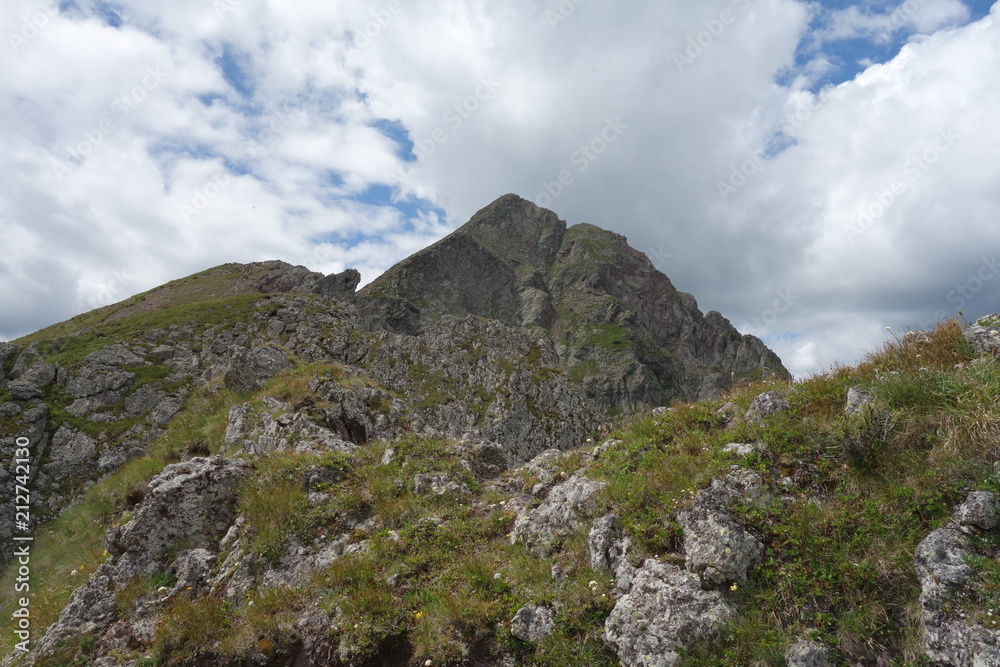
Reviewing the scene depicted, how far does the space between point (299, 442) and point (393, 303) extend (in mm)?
176756

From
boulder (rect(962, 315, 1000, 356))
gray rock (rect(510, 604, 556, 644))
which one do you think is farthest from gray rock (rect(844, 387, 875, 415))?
gray rock (rect(510, 604, 556, 644))

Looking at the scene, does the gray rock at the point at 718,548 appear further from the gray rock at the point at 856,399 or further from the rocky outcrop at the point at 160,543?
the rocky outcrop at the point at 160,543

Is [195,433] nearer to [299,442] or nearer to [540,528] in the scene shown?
[299,442]

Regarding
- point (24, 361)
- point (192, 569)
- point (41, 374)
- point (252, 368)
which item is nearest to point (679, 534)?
point (192, 569)

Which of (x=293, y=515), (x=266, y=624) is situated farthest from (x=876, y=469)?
(x=293, y=515)

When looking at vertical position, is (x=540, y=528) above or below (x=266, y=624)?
above

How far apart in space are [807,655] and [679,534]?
7.53ft

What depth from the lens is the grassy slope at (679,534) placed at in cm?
600

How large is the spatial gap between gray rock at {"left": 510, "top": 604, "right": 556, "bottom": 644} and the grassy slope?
0.14 metres

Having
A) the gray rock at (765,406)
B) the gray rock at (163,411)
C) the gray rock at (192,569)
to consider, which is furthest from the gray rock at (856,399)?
the gray rock at (163,411)

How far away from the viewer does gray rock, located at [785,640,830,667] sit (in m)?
5.50

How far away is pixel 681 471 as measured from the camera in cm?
866

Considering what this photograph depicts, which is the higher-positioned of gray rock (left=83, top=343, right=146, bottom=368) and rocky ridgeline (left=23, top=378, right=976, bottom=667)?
gray rock (left=83, top=343, right=146, bottom=368)

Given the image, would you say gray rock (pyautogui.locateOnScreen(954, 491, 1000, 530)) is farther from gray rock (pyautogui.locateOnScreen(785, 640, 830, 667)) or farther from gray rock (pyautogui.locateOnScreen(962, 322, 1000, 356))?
gray rock (pyautogui.locateOnScreen(962, 322, 1000, 356))
